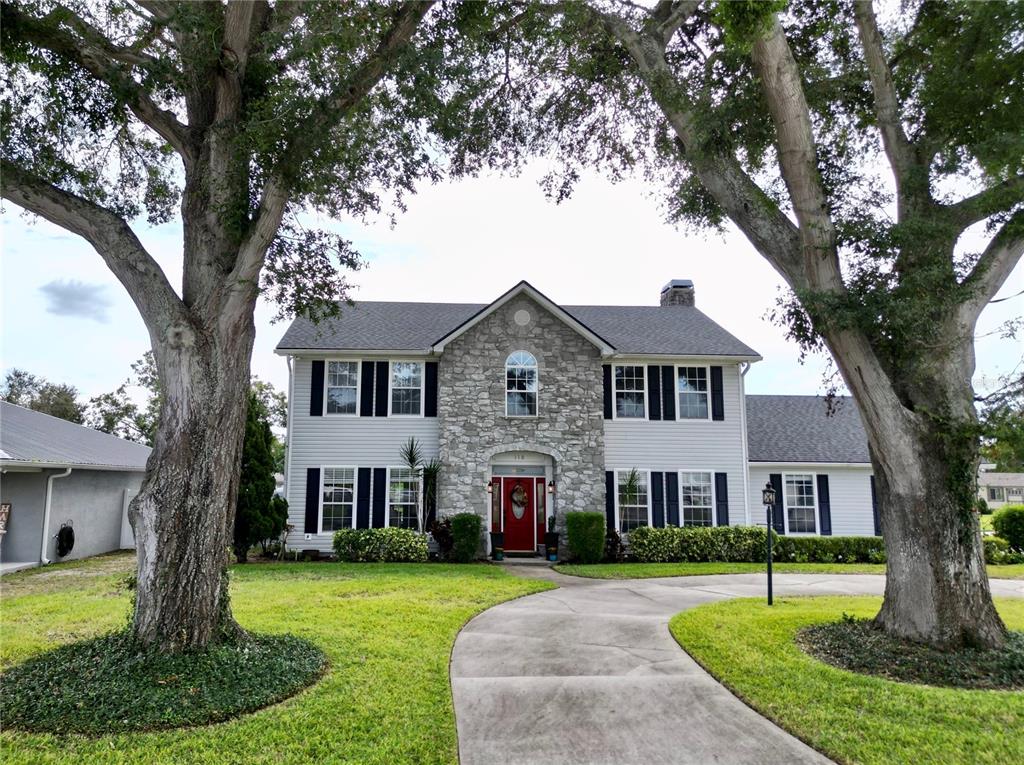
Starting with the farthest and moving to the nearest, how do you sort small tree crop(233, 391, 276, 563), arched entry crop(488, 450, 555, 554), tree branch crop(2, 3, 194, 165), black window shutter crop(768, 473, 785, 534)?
black window shutter crop(768, 473, 785, 534), arched entry crop(488, 450, 555, 554), small tree crop(233, 391, 276, 563), tree branch crop(2, 3, 194, 165)

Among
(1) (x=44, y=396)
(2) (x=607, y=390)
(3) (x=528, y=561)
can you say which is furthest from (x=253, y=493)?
(1) (x=44, y=396)

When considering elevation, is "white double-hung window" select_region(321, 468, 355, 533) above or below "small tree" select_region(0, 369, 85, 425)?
below

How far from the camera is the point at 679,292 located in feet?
67.1

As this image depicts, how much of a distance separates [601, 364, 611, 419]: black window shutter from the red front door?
2.65 metres

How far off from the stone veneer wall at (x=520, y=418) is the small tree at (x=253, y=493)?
399 cm

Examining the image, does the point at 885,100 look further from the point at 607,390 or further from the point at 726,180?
the point at 607,390

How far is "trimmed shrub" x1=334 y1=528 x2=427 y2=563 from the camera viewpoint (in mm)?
14773

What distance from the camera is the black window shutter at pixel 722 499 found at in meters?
16.2

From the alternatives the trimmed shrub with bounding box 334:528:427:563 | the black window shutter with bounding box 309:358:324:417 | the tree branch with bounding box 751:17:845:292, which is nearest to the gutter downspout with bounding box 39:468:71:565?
the black window shutter with bounding box 309:358:324:417

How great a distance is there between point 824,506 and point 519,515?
8.34 metres

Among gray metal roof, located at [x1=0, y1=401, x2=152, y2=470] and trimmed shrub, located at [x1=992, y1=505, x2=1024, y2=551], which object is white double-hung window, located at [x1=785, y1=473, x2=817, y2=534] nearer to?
trimmed shrub, located at [x1=992, y1=505, x2=1024, y2=551]

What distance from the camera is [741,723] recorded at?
4789mm

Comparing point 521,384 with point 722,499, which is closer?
point 521,384

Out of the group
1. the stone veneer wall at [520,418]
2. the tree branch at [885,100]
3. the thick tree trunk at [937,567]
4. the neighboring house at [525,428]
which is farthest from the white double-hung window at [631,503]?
the tree branch at [885,100]
